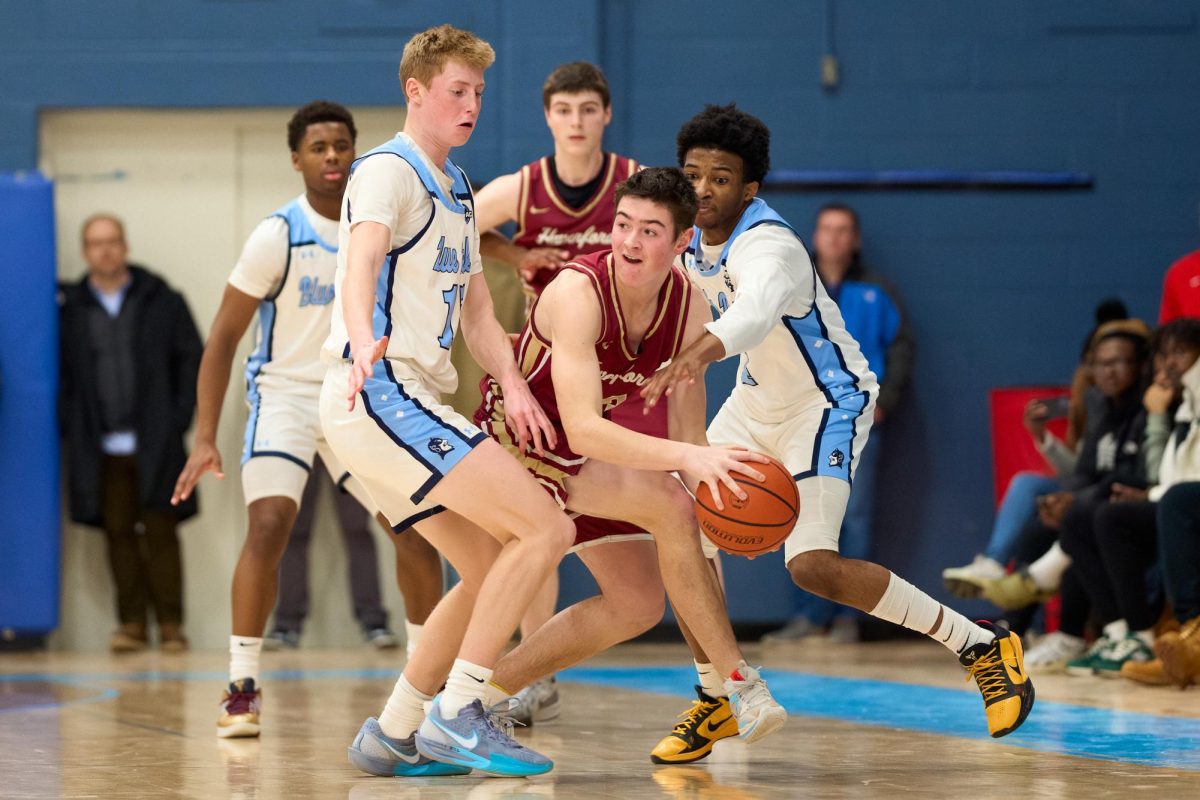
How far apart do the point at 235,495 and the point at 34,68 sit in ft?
7.84

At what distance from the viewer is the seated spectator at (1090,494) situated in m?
6.72

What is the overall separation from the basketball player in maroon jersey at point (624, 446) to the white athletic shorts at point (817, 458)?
1.20 ft

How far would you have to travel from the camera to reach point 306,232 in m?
5.29

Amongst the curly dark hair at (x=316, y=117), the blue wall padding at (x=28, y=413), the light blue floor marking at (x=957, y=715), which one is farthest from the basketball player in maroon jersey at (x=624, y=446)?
the blue wall padding at (x=28, y=413)

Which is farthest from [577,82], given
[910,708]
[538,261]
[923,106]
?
[923,106]

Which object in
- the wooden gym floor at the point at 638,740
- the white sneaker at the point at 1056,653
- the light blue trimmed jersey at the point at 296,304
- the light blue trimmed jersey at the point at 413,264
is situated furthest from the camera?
the white sneaker at the point at 1056,653

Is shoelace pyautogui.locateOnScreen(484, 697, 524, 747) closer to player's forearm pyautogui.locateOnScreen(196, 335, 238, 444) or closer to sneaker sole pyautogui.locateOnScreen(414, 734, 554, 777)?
sneaker sole pyautogui.locateOnScreen(414, 734, 554, 777)

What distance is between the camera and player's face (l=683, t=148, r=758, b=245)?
461cm

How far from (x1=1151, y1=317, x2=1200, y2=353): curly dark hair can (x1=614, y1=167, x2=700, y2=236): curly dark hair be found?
313 centimetres

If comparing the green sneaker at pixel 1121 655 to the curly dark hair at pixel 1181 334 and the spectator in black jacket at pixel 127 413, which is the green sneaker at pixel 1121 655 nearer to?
the curly dark hair at pixel 1181 334

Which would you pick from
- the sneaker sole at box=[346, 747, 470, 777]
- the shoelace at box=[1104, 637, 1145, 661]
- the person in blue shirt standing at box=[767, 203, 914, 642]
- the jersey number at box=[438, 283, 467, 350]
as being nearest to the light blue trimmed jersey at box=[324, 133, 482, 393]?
the jersey number at box=[438, 283, 467, 350]

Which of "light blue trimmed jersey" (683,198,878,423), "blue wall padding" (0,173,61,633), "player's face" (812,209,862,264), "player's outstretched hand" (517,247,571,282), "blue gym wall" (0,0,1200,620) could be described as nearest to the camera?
"light blue trimmed jersey" (683,198,878,423)

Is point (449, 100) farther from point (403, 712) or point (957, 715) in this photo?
point (957, 715)

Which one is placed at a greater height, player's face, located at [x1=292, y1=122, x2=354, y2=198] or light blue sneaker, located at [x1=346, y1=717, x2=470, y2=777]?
player's face, located at [x1=292, y1=122, x2=354, y2=198]
